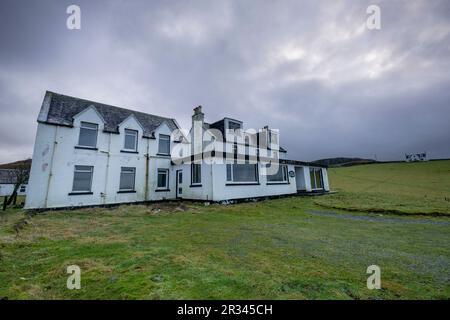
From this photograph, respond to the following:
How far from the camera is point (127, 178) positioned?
16.6 meters

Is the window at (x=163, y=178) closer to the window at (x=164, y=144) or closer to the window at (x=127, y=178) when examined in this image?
the window at (x=164, y=144)

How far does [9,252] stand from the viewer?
492 centimetres

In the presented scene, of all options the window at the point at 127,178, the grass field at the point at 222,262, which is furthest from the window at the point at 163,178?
the grass field at the point at 222,262

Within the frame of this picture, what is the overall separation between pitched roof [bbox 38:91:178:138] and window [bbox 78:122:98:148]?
75 centimetres

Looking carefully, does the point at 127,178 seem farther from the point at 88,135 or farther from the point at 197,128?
the point at 197,128

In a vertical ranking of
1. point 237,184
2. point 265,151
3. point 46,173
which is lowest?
point 237,184

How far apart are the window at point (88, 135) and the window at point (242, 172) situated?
10197mm

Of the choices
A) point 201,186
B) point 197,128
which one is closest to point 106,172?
point 201,186

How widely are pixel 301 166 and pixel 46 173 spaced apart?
2006 cm

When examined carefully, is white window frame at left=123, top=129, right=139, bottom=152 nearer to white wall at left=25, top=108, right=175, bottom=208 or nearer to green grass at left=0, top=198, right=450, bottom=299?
white wall at left=25, top=108, right=175, bottom=208

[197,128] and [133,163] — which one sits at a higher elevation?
[197,128]

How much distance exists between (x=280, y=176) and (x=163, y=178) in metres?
10.4
